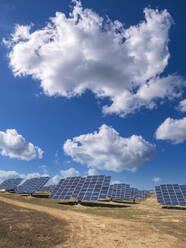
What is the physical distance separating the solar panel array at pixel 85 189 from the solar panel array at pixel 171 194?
14570 mm

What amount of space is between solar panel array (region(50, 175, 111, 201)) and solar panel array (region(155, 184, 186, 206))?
14570 millimetres

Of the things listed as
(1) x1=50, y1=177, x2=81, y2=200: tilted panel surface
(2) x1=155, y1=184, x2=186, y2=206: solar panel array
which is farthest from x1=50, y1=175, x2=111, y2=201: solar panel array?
(2) x1=155, y1=184, x2=186, y2=206: solar panel array

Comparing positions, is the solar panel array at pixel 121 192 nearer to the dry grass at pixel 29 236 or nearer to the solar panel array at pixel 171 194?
the solar panel array at pixel 171 194

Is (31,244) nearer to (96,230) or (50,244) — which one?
(50,244)

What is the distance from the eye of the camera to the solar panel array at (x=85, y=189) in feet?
113

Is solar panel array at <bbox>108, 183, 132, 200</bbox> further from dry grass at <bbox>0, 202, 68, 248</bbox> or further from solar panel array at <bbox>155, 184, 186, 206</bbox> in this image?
dry grass at <bbox>0, 202, 68, 248</bbox>

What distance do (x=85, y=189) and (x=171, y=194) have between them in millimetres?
22271

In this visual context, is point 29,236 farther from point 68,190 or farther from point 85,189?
point 68,190

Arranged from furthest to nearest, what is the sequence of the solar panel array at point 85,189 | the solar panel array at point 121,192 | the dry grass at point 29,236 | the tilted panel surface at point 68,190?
the solar panel array at point 121,192 < the tilted panel surface at point 68,190 < the solar panel array at point 85,189 < the dry grass at point 29,236

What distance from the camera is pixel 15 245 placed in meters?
11.7

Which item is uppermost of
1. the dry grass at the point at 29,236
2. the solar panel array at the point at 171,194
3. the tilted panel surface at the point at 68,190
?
the solar panel array at the point at 171,194

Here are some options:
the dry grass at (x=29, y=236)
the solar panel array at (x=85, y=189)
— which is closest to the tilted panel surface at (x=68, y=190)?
the solar panel array at (x=85, y=189)

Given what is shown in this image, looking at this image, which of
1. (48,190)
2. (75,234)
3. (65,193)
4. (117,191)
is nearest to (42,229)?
(75,234)

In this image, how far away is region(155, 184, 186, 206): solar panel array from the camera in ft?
121
